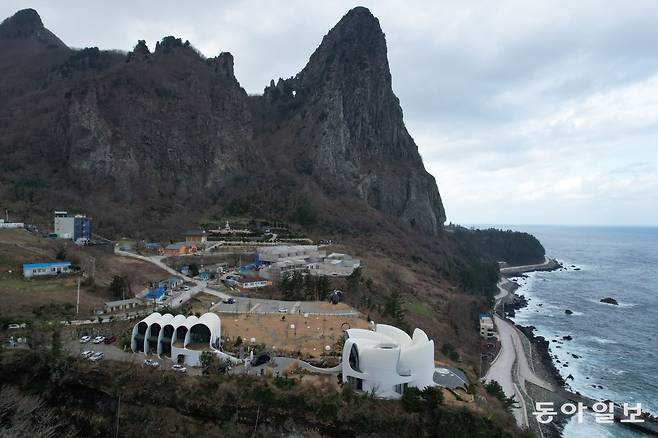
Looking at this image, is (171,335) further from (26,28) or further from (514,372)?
(26,28)

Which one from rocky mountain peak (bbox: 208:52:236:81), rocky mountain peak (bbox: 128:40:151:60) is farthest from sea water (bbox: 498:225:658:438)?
rocky mountain peak (bbox: 128:40:151:60)

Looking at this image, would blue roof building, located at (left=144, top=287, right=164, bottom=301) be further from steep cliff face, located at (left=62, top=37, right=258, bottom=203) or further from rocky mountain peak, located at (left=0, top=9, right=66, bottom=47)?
rocky mountain peak, located at (left=0, top=9, right=66, bottom=47)

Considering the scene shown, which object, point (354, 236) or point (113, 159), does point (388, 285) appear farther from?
point (113, 159)

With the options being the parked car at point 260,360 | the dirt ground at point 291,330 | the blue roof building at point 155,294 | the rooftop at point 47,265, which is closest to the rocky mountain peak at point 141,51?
the rooftop at point 47,265

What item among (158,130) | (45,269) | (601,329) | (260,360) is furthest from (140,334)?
(158,130)

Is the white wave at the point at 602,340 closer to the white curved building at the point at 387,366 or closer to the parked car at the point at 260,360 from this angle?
the white curved building at the point at 387,366

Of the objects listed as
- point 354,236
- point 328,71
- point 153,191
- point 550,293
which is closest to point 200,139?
point 153,191
